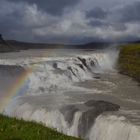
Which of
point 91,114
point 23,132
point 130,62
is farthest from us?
point 130,62

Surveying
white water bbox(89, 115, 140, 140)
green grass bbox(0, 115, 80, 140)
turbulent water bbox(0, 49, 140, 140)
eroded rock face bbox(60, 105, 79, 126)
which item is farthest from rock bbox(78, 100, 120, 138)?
green grass bbox(0, 115, 80, 140)

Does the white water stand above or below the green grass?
below

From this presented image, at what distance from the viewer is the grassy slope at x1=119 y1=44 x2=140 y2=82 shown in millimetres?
48731

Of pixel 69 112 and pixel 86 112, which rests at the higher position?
pixel 86 112

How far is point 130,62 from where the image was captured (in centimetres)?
5572

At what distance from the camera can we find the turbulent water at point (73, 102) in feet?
64.1

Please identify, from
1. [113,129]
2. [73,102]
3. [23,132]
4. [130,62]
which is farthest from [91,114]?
[130,62]

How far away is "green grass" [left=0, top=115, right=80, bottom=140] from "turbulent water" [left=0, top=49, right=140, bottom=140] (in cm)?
943

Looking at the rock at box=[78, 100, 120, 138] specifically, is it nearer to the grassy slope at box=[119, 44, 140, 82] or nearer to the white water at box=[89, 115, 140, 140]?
the white water at box=[89, 115, 140, 140]

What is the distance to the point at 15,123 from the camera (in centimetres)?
898

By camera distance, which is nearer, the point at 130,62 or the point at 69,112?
the point at 69,112

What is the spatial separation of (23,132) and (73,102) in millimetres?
16940

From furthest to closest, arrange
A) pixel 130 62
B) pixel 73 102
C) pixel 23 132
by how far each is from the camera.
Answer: pixel 130 62 < pixel 73 102 < pixel 23 132

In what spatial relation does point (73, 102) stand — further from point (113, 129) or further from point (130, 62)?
point (130, 62)
